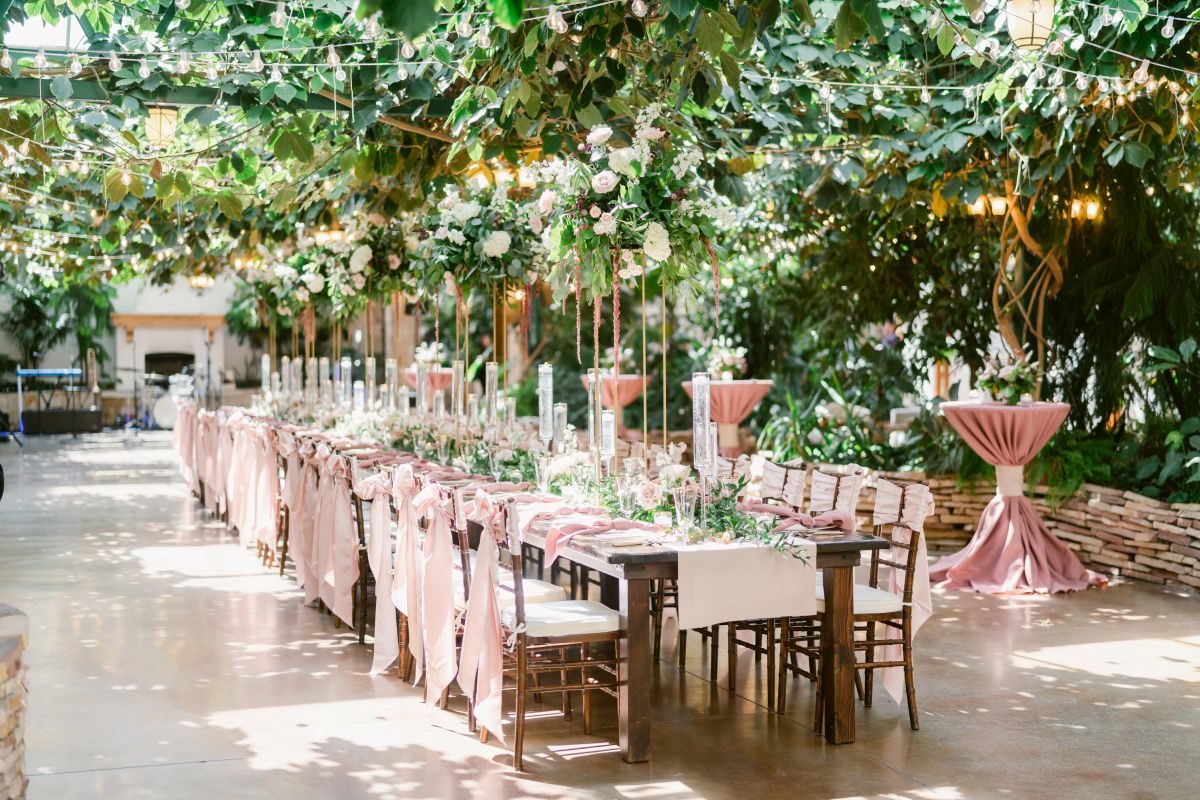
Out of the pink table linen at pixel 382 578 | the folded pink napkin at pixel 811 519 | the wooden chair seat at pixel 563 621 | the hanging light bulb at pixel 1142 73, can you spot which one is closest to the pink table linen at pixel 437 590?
the wooden chair seat at pixel 563 621

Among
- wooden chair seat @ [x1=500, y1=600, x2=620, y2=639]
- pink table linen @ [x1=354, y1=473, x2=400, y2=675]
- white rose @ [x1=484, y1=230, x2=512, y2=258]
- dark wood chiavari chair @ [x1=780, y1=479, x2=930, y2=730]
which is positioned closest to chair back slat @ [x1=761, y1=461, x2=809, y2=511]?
dark wood chiavari chair @ [x1=780, y1=479, x2=930, y2=730]

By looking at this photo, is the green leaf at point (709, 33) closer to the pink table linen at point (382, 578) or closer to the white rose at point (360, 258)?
the pink table linen at point (382, 578)

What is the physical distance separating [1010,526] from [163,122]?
538 cm

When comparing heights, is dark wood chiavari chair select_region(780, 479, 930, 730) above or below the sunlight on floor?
above

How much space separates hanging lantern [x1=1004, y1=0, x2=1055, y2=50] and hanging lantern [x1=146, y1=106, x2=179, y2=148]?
3956 mm

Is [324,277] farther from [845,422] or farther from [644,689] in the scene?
[644,689]

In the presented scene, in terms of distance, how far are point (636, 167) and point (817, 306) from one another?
6446 mm

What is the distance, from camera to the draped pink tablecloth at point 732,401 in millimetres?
10930

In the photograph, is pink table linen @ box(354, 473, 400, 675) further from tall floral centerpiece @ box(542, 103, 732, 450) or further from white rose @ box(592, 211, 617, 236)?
white rose @ box(592, 211, 617, 236)

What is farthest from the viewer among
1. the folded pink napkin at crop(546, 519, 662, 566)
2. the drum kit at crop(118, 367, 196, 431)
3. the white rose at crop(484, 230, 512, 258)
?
the drum kit at crop(118, 367, 196, 431)

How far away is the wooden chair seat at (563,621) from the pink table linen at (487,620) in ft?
0.24

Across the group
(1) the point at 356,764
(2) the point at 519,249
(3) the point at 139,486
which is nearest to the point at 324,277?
(2) the point at 519,249

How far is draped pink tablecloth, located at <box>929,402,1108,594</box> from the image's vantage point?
7414 mm

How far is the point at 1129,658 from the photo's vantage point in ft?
18.8
